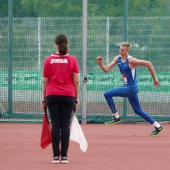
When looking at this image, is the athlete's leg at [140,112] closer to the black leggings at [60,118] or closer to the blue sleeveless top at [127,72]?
the blue sleeveless top at [127,72]

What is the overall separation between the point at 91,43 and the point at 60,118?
823cm

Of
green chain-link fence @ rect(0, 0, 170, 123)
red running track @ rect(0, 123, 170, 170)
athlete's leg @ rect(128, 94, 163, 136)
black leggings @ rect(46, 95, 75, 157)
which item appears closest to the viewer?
red running track @ rect(0, 123, 170, 170)

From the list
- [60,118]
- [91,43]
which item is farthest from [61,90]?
[91,43]

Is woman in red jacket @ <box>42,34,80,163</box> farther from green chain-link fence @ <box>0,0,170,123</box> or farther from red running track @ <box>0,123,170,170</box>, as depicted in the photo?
green chain-link fence @ <box>0,0,170,123</box>

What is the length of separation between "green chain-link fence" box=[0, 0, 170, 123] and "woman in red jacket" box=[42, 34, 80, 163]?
808 cm

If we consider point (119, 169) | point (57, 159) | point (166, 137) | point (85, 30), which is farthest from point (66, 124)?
point (85, 30)

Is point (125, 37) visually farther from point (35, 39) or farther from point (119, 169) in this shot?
point (119, 169)

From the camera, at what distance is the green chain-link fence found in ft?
59.5

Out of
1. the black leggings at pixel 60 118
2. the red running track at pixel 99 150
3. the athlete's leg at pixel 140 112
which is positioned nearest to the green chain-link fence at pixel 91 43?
the red running track at pixel 99 150

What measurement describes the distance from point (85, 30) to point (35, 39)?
1.32 metres

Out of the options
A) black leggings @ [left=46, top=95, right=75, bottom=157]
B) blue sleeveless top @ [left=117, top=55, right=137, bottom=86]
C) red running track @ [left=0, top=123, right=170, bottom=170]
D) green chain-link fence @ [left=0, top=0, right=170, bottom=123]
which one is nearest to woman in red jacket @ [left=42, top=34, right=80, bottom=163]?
black leggings @ [left=46, top=95, right=75, bottom=157]

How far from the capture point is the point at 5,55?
18328mm

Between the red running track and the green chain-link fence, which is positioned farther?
the green chain-link fence

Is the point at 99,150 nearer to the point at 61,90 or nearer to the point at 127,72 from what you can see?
the point at 61,90
